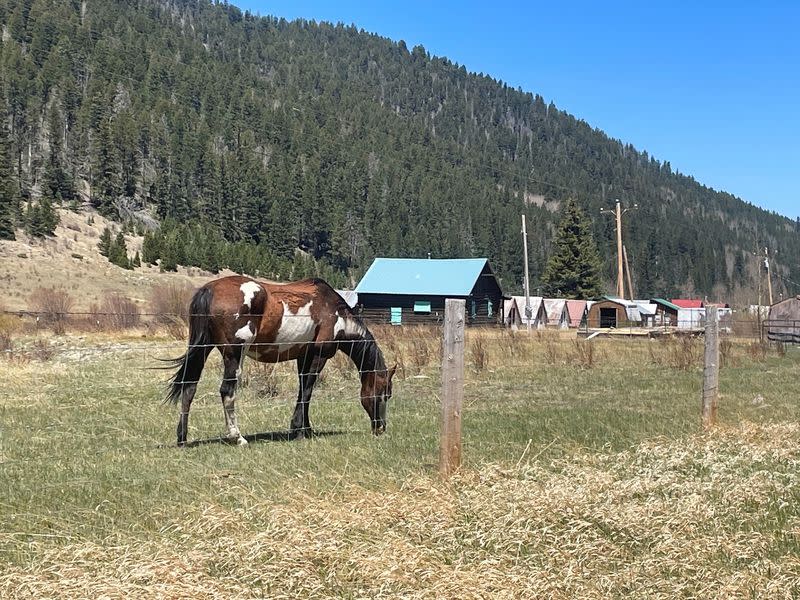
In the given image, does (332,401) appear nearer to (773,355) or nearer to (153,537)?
(153,537)

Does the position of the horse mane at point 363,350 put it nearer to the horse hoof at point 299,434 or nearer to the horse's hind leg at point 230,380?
the horse hoof at point 299,434

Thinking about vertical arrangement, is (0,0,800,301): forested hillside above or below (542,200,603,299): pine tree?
above

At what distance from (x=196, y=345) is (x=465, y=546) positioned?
480 centimetres

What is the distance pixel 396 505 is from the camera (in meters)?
5.29

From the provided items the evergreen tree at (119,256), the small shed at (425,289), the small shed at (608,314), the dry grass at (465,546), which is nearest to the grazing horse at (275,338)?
the dry grass at (465,546)

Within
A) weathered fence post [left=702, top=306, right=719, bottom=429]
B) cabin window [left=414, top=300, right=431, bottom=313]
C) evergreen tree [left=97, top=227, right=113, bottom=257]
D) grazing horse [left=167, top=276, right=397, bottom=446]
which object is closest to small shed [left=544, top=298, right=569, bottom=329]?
cabin window [left=414, top=300, right=431, bottom=313]

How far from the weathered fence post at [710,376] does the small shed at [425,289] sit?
4440cm

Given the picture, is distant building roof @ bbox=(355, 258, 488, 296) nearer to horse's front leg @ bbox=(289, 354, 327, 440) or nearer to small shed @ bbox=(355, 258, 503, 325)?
small shed @ bbox=(355, 258, 503, 325)

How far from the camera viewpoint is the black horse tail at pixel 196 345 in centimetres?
858

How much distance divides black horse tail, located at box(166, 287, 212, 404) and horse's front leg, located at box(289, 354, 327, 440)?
1.29m

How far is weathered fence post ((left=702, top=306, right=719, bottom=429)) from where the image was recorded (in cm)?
987

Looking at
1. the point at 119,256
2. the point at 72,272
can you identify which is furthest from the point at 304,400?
the point at 119,256

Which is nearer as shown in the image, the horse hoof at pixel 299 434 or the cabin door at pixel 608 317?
the horse hoof at pixel 299 434

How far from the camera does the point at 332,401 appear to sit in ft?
41.0
